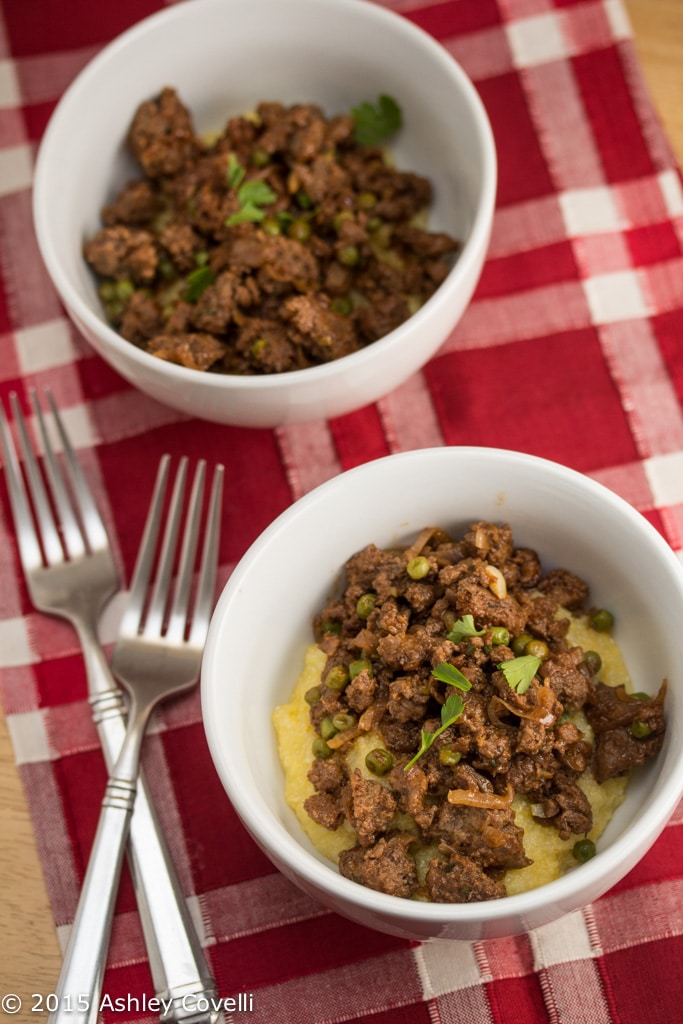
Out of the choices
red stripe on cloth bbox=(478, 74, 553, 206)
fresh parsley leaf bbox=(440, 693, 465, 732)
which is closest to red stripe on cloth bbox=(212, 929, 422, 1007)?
fresh parsley leaf bbox=(440, 693, 465, 732)

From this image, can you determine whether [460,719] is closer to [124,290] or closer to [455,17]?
[124,290]

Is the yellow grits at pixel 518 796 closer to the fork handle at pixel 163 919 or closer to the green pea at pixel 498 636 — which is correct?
the green pea at pixel 498 636

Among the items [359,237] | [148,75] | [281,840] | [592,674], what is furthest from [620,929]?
[148,75]

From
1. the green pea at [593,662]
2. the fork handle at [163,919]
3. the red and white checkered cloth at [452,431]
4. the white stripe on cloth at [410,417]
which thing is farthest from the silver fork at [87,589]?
the green pea at [593,662]

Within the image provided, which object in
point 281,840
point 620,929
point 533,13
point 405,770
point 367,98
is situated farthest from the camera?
point 533,13

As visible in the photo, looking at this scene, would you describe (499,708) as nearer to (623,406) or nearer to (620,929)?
(620,929)

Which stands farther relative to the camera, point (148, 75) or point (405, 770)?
point (148, 75)

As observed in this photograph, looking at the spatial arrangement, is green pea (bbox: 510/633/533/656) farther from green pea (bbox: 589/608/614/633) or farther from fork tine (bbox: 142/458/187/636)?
fork tine (bbox: 142/458/187/636)

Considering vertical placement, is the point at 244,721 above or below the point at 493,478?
below
